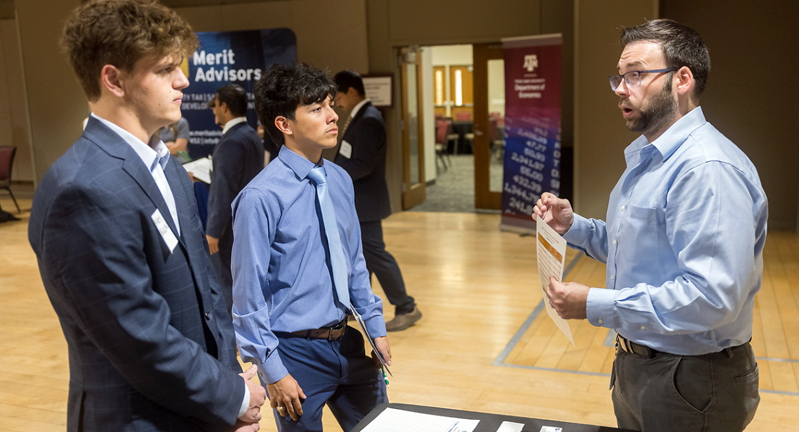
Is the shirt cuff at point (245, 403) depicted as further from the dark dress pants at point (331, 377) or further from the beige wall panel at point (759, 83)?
the beige wall panel at point (759, 83)

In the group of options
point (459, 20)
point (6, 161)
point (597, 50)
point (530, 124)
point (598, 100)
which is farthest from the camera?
point (6, 161)

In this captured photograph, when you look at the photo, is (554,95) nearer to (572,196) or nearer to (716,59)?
(572,196)

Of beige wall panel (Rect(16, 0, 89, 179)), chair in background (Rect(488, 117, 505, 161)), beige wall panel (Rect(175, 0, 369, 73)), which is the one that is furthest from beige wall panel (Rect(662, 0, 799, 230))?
beige wall panel (Rect(16, 0, 89, 179))

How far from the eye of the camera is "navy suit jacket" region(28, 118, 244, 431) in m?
1.29

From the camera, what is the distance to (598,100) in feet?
24.0

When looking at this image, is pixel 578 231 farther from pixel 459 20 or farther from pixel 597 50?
pixel 459 20

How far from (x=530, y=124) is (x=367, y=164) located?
3.63 metres

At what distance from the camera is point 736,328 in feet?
5.86

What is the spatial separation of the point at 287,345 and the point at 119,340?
874 millimetres

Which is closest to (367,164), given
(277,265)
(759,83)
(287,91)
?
(287,91)

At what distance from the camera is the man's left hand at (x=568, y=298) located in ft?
5.80

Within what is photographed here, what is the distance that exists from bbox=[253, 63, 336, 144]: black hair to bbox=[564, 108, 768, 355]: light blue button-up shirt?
102 cm

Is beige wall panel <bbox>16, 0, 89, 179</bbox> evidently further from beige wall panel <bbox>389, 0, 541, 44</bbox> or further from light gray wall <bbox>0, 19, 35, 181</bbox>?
beige wall panel <bbox>389, 0, 541, 44</bbox>

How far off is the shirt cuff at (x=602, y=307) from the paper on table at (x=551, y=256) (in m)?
0.09
